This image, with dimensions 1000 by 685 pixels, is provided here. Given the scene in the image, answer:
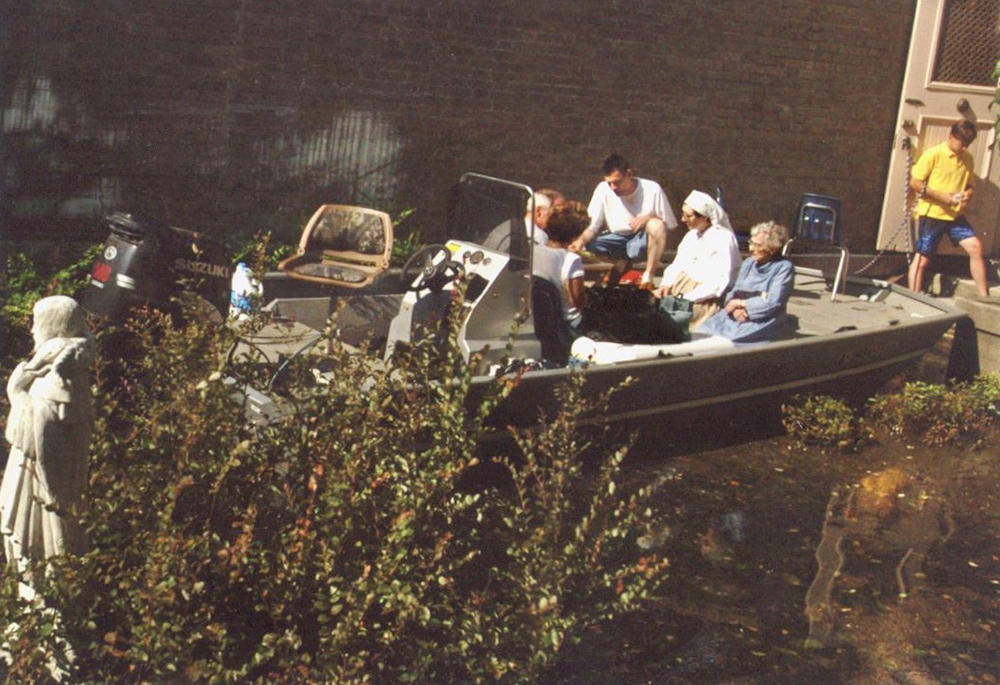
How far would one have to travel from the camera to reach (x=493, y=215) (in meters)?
7.61

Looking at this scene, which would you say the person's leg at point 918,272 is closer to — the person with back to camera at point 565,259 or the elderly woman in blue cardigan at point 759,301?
the elderly woman in blue cardigan at point 759,301

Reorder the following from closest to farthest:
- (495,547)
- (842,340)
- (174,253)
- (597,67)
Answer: (495,547)
(174,253)
(842,340)
(597,67)

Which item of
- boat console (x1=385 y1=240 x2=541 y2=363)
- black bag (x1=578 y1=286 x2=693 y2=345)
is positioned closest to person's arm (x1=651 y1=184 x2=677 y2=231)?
black bag (x1=578 y1=286 x2=693 y2=345)

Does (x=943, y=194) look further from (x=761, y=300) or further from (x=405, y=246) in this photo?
(x=405, y=246)

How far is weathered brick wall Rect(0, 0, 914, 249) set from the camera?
9.48 meters

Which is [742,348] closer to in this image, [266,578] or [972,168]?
[266,578]

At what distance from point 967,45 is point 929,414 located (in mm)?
5987

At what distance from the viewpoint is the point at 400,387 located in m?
4.82

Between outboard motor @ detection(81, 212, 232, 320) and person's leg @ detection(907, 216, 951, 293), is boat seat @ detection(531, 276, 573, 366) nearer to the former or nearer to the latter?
outboard motor @ detection(81, 212, 232, 320)

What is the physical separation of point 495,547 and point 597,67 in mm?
6774

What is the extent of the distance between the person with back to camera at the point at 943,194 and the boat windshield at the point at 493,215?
586 cm

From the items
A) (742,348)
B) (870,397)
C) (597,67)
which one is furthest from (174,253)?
(597,67)

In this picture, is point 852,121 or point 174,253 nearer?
point 174,253

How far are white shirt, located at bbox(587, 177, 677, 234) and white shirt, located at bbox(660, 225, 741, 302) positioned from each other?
4.80 ft
